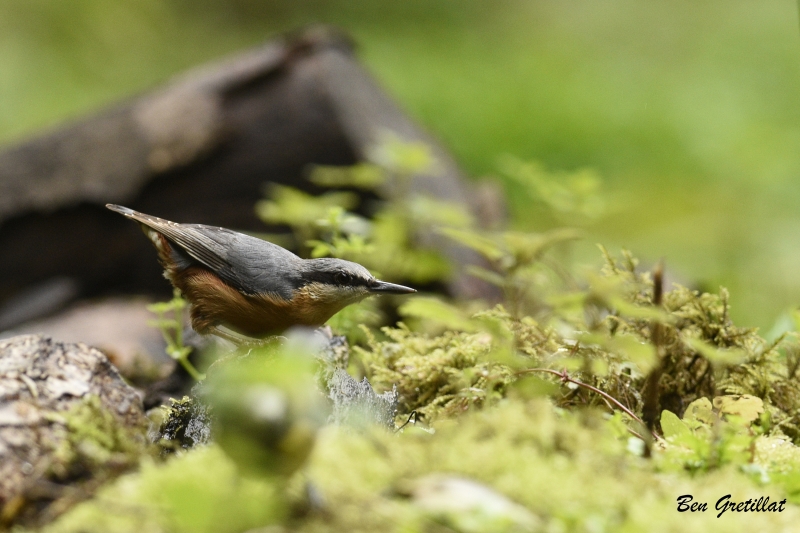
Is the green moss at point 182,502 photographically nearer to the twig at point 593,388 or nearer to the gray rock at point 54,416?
the gray rock at point 54,416

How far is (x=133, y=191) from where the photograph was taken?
5.06m

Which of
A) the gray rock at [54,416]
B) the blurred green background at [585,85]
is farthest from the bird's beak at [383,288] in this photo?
the blurred green background at [585,85]

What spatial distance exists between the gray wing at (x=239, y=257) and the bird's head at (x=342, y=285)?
0.33 feet

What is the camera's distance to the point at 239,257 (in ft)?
9.80

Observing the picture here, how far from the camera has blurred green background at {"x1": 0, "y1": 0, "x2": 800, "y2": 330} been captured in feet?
26.3

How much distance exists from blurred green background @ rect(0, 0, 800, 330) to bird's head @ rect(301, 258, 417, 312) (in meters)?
2.62

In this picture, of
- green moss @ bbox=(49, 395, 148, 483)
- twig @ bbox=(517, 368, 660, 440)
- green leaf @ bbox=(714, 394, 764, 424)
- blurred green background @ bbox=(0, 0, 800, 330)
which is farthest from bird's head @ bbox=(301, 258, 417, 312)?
blurred green background @ bbox=(0, 0, 800, 330)

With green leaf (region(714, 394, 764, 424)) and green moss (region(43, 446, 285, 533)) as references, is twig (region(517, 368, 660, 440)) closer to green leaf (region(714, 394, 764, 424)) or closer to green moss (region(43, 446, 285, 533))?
green leaf (region(714, 394, 764, 424))

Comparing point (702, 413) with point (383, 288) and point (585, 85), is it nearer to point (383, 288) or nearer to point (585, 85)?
point (383, 288)

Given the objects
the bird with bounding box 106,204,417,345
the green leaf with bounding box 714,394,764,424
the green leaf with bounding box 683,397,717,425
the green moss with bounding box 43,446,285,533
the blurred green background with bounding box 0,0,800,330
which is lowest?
the green moss with bounding box 43,446,285,533

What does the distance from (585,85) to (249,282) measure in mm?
9438

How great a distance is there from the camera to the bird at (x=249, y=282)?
110 inches

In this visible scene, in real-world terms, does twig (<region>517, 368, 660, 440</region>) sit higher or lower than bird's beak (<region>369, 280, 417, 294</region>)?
higher

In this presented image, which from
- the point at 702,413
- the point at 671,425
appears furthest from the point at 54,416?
the point at 702,413
